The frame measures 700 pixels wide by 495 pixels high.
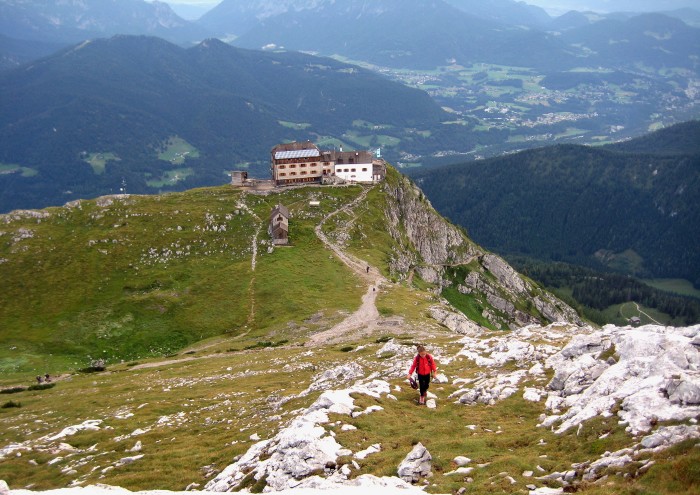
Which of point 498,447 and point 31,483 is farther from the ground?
point 498,447

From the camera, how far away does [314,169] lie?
523ft

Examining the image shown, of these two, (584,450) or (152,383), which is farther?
(152,383)

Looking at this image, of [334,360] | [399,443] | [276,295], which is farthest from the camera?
[276,295]

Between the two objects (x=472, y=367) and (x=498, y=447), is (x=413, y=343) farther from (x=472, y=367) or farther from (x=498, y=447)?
(x=498, y=447)

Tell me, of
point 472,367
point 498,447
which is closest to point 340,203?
point 472,367

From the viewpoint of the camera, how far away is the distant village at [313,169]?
15688 cm

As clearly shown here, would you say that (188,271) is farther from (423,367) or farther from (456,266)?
(423,367)

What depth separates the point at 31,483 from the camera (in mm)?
38656

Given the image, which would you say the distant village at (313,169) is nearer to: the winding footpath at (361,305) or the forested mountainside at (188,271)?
the forested mountainside at (188,271)

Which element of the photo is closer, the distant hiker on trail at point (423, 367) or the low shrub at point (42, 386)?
the distant hiker on trail at point (423, 367)

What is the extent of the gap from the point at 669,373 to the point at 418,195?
155210mm

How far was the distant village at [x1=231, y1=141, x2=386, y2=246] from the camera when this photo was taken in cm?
15688

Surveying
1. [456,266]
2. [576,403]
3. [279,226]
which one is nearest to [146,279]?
[279,226]

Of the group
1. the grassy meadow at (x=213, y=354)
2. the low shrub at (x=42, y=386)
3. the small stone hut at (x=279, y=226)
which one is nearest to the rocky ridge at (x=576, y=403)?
the grassy meadow at (x=213, y=354)
